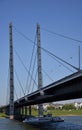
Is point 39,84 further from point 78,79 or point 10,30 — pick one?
point 78,79

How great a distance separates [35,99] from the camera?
7744 centimetres

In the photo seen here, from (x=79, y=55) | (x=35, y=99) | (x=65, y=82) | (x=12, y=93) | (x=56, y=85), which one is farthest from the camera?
(x=12, y=93)

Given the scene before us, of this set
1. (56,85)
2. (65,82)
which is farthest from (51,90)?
(65,82)

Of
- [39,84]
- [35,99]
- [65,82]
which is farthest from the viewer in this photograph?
[39,84]

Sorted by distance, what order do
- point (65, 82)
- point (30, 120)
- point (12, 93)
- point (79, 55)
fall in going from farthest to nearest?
point (12, 93) < point (30, 120) < point (65, 82) < point (79, 55)

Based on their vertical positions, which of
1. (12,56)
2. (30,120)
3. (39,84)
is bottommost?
(30,120)

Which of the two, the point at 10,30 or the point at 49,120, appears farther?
the point at 10,30

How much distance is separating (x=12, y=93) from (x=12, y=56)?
10.1m

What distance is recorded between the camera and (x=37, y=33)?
8762 centimetres

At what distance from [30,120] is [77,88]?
157ft

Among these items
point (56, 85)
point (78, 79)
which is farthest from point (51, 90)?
point (78, 79)

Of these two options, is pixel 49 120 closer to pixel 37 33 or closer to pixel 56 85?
pixel 37 33

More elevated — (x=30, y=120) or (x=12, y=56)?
(x=12, y=56)

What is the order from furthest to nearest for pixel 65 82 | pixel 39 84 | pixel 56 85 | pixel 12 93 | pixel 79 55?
pixel 12 93, pixel 39 84, pixel 56 85, pixel 65 82, pixel 79 55
